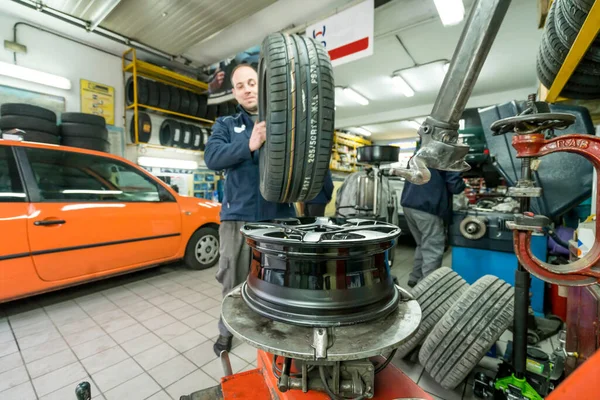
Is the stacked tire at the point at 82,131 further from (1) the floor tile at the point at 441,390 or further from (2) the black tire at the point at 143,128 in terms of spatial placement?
(1) the floor tile at the point at 441,390

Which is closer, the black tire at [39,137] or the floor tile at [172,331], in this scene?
the floor tile at [172,331]

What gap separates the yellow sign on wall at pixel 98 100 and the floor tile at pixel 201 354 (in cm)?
404

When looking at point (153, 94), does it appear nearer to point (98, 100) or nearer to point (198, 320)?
point (98, 100)

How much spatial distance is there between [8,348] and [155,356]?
93 cm

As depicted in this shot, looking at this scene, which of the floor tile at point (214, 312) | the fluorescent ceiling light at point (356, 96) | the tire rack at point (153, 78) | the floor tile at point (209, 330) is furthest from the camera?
the fluorescent ceiling light at point (356, 96)

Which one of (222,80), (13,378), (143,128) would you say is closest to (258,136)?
(13,378)

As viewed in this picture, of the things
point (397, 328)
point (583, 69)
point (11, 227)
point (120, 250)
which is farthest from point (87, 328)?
point (583, 69)

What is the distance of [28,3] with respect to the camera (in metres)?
3.08

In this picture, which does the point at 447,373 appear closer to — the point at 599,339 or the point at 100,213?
the point at 599,339

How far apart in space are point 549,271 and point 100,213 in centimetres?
280

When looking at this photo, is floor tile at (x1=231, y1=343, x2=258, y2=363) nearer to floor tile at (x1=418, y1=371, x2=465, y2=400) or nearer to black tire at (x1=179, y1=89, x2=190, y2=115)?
floor tile at (x1=418, y1=371, x2=465, y2=400)

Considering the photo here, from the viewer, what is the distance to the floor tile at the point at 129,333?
1.78 meters

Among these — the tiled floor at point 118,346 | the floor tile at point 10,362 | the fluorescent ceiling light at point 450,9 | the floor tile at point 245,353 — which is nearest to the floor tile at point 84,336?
the tiled floor at point 118,346

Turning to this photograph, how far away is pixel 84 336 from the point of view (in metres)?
1.79
